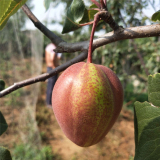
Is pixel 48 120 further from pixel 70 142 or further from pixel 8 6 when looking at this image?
pixel 8 6

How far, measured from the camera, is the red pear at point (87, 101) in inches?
18.1

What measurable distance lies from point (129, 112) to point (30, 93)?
8.66ft

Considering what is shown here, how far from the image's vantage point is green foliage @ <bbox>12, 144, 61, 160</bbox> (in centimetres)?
256

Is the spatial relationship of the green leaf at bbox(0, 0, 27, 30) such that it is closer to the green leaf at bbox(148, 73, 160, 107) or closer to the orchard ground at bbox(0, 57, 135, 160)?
the green leaf at bbox(148, 73, 160, 107)

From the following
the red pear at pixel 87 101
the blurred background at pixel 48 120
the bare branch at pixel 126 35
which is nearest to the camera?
the red pear at pixel 87 101

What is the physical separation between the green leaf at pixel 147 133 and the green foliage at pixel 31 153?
2466mm

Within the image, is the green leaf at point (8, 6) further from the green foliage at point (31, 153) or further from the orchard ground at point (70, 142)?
the green foliage at point (31, 153)

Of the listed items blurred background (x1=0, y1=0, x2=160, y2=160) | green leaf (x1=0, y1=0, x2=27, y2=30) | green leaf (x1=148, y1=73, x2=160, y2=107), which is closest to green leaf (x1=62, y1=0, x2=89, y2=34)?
green leaf (x1=0, y1=0, x2=27, y2=30)

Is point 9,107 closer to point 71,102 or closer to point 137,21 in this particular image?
point 137,21

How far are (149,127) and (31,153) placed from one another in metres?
2.59

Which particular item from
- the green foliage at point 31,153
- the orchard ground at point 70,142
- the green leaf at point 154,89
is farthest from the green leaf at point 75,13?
the green foliage at point 31,153

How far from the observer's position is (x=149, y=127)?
48 centimetres

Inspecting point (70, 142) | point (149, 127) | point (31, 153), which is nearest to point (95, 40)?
point (149, 127)

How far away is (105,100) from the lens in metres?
0.47
